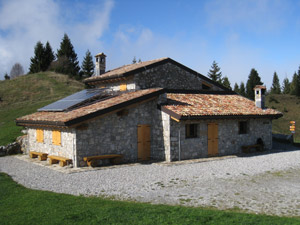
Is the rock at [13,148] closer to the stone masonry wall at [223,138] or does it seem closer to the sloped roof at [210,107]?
the sloped roof at [210,107]

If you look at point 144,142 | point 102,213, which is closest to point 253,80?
point 144,142

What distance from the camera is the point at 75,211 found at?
7.45 m

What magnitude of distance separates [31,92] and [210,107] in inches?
1361

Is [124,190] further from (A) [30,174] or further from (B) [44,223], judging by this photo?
(A) [30,174]

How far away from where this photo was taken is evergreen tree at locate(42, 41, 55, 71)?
2441 inches

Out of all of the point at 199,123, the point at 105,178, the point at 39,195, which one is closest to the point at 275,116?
the point at 199,123

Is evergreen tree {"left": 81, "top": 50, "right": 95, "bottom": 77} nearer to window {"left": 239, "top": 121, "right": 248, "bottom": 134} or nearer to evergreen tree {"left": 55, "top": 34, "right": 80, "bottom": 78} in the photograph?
evergreen tree {"left": 55, "top": 34, "right": 80, "bottom": 78}

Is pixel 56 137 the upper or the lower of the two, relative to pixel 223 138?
upper

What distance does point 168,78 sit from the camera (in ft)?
68.0

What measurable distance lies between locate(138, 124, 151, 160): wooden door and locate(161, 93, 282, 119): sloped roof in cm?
157

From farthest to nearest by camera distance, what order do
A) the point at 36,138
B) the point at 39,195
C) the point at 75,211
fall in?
the point at 36,138 → the point at 39,195 → the point at 75,211

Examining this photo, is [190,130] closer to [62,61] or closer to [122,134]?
[122,134]

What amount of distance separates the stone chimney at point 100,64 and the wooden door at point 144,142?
9.59 meters

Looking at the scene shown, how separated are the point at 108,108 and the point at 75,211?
7.66 m
